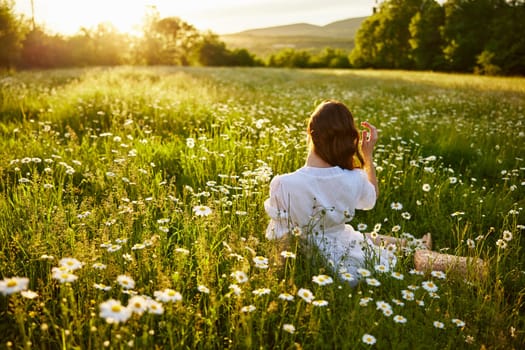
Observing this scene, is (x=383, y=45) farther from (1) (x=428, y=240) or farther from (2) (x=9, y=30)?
(1) (x=428, y=240)

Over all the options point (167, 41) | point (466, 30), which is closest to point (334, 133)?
point (466, 30)

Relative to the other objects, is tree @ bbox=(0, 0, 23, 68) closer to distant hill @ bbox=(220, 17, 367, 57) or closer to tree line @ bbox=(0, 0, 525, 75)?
tree line @ bbox=(0, 0, 525, 75)

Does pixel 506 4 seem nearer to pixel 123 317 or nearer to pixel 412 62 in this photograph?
pixel 412 62

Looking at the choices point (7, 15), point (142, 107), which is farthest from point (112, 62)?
point (142, 107)

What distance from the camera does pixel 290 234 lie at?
9.78ft

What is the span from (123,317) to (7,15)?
33.1 m

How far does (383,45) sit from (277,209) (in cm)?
5651

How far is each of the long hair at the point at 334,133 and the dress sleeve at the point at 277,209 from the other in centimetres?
42

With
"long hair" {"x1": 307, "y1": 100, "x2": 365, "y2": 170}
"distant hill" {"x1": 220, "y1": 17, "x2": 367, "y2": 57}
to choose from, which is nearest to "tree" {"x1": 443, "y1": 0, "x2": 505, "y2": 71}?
"long hair" {"x1": 307, "y1": 100, "x2": 365, "y2": 170}

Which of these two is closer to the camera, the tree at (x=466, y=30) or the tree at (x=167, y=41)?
the tree at (x=466, y=30)

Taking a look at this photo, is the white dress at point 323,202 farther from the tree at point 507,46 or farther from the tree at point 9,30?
the tree at point 507,46

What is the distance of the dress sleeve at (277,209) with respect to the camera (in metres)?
3.22

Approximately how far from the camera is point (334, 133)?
3.17 m

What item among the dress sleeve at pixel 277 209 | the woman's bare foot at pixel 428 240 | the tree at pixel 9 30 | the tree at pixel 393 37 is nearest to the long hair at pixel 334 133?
the dress sleeve at pixel 277 209
